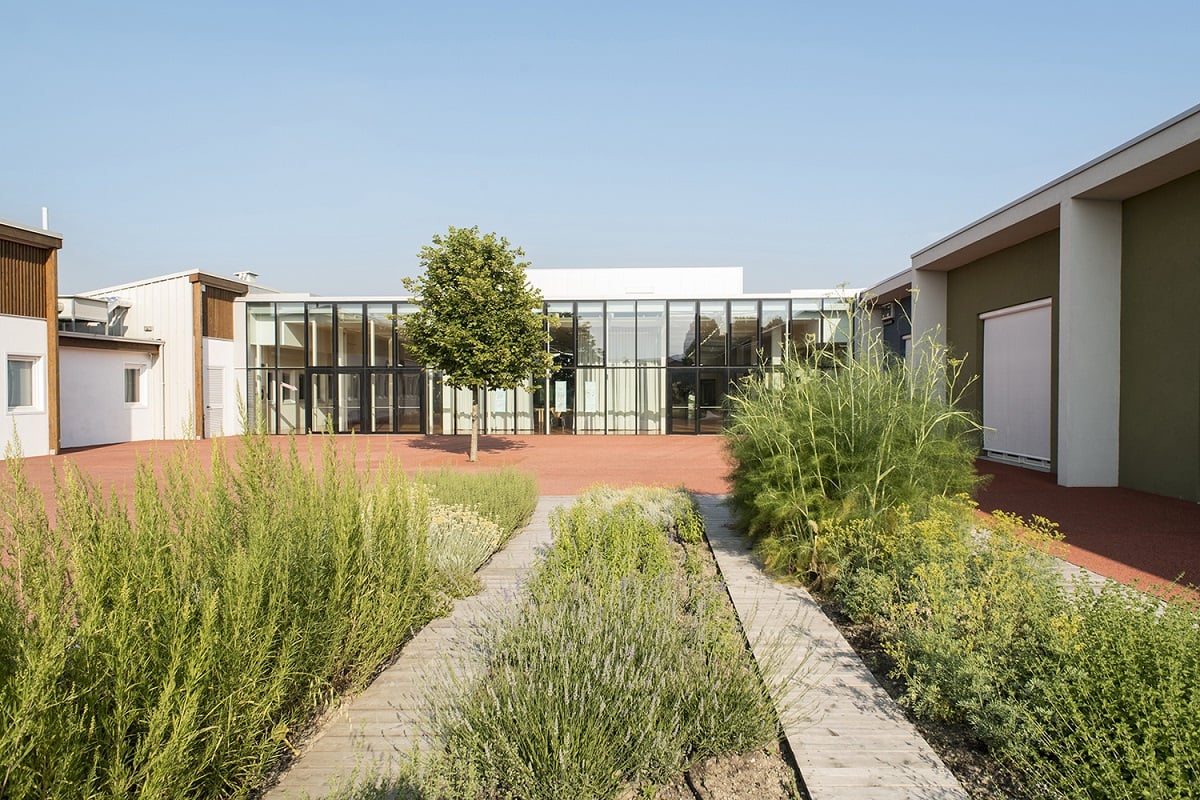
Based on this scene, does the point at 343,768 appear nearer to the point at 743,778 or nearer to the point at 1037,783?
the point at 743,778

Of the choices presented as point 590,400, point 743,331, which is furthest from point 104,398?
point 743,331

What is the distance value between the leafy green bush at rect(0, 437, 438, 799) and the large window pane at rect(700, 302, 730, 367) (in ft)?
71.0

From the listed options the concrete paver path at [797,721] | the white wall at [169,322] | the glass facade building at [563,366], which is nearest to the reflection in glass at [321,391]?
the glass facade building at [563,366]

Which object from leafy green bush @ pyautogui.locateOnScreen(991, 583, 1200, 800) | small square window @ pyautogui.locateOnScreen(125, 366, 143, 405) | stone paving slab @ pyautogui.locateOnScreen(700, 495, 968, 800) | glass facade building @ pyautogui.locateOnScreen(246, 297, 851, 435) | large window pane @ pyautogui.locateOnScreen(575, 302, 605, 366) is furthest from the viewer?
large window pane @ pyautogui.locateOnScreen(575, 302, 605, 366)

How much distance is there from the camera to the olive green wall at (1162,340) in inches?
383

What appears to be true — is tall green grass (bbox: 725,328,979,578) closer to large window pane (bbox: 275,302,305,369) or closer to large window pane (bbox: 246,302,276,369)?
large window pane (bbox: 275,302,305,369)

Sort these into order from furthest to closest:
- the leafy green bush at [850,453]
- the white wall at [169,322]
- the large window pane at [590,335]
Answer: the large window pane at [590,335]
the white wall at [169,322]
the leafy green bush at [850,453]

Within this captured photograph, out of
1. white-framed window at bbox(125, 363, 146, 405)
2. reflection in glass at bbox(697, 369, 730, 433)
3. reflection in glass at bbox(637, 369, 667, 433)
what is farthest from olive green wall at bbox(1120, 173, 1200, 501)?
white-framed window at bbox(125, 363, 146, 405)

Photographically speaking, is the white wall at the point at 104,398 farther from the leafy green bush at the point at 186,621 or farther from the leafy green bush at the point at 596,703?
the leafy green bush at the point at 596,703

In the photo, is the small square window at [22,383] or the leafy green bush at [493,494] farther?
the small square window at [22,383]

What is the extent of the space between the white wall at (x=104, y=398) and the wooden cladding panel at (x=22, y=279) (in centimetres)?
239

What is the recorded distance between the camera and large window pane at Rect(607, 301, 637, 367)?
25.4 meters

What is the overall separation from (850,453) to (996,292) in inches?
460

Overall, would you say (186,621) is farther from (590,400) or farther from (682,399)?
(682,399)
